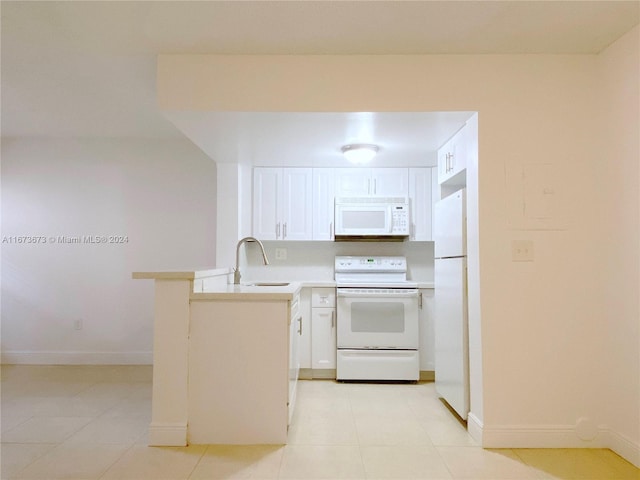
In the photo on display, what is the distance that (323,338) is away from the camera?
3.72 metres

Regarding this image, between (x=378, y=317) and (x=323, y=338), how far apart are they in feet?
1.78

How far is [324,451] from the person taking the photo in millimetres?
2260

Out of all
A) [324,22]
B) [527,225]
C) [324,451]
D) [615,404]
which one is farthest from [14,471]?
[615,404]

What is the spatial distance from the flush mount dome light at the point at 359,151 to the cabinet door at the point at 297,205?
0.78 metres

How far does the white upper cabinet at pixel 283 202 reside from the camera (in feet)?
13.1

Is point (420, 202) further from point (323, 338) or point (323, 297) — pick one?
point (323, 338)

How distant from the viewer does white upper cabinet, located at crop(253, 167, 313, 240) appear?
4.00 m

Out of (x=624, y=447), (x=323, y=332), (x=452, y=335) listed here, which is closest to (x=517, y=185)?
(x=452, y=335)

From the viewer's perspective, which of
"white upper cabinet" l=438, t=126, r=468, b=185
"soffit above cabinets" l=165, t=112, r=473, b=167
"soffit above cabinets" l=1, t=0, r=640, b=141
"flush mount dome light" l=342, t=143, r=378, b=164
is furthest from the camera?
"flush mount dome light" l=342, t=143, r=378, b=164

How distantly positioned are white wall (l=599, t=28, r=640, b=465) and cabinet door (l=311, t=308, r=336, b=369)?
206 centimetres

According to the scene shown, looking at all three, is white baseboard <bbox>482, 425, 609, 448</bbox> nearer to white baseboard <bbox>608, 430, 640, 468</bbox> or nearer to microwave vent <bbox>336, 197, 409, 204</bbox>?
white baseboard <bbox>608, 430, 640, 468</bbox>

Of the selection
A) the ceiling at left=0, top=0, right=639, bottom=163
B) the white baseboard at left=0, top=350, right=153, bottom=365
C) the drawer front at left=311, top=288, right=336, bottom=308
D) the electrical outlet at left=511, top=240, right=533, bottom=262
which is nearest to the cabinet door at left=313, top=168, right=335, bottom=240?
the drawer front at left=311, top=288, right=336, bottom=308

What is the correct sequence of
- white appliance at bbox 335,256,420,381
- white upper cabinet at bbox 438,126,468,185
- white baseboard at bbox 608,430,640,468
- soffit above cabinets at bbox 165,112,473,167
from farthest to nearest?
white appliance at bbox 335,256,420,381 < white upper cabinet at bbox 438,126,468,185 < soffit above cabinets at bbox 165,112,473,167 < white baseboard at bbox 608,430,640,468

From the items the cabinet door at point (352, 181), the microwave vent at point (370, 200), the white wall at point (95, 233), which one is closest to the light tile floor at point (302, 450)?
the white wall at point (95, 233)
